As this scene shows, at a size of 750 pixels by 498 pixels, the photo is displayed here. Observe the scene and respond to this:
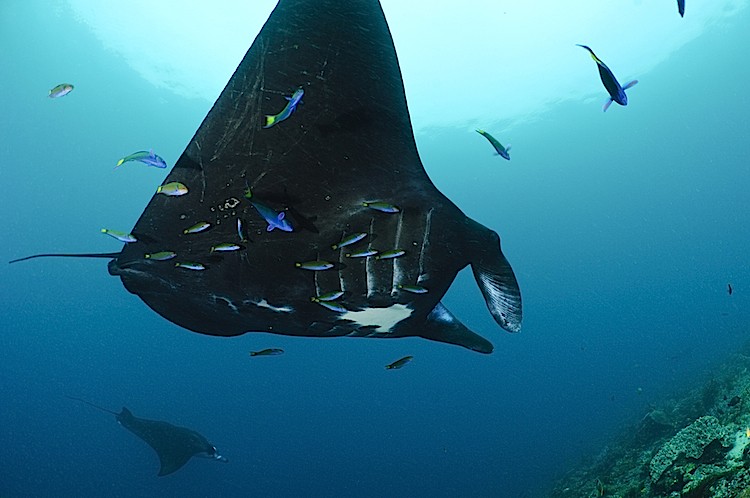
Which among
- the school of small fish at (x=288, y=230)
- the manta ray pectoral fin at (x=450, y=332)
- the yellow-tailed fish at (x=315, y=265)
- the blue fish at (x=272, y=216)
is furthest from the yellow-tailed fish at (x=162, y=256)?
the manta ray pectoral fin at (x=450, y=332)

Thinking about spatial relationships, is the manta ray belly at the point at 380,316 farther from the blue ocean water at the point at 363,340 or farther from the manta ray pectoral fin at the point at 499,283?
the blue ocean water at the point at 363,340

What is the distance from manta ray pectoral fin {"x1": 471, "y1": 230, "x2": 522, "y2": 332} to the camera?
220cm

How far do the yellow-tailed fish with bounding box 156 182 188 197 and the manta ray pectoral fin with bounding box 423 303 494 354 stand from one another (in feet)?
5.47

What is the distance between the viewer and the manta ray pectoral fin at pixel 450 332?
2.74 m

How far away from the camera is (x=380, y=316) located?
236 cm

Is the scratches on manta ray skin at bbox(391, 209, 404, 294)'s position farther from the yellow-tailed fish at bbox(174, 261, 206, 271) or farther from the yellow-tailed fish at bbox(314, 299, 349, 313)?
the yellow-tailed fish at bbox(174, 261, 206, 271)

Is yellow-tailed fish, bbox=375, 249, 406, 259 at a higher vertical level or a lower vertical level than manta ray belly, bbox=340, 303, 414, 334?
higher

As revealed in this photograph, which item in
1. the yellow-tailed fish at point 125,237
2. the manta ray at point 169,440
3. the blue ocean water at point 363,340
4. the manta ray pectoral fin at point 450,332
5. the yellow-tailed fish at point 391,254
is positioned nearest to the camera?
the yellow-tailed fish at point 391,254

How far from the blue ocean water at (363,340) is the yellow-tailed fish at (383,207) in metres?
18.3

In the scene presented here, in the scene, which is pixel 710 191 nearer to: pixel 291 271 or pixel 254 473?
pixel 254 473

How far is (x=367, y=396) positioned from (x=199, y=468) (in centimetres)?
3105

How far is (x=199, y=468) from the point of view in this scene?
28203mm

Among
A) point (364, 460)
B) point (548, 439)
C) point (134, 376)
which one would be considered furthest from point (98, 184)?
point (548, 439)

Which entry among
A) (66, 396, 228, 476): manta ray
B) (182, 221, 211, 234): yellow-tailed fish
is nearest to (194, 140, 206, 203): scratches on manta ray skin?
(182, 221, 211, 234): yellow-tailed fish
